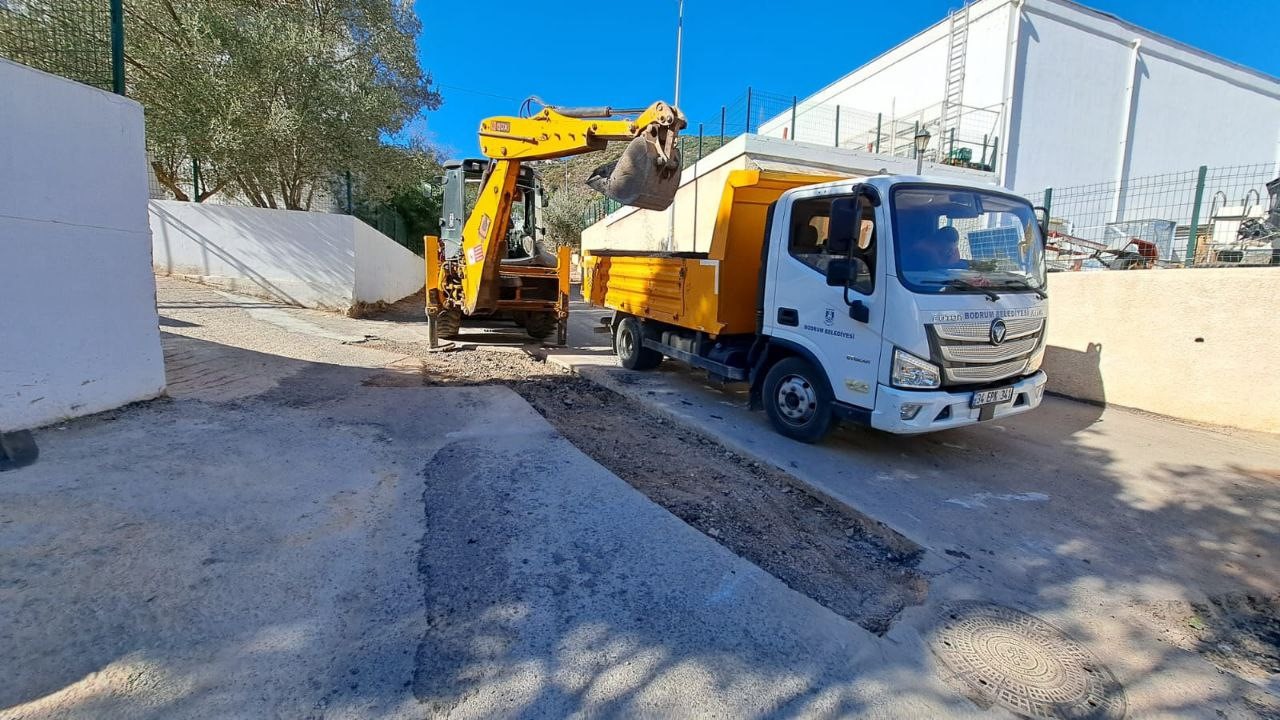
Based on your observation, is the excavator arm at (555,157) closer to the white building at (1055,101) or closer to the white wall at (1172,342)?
the white wall at (1172,342)

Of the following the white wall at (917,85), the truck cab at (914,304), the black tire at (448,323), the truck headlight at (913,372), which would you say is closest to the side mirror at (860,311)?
the truck cab at (914,304)

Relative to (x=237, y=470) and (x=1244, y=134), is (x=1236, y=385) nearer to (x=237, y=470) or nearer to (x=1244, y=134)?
(x=237, y=470)

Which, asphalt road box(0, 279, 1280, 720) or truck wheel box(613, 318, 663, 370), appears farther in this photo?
truck wheel box(613, 318, 663, 370)

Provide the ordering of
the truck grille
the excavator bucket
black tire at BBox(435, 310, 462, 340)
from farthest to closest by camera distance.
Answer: black tire at BBox(435, 310, 462, 340)
the excavator bucket
the truck grille

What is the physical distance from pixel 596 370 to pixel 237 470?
15.5 feet

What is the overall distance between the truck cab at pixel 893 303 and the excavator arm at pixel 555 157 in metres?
0.89

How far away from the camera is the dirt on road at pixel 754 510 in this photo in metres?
3.17

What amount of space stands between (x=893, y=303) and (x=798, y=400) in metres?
1.32

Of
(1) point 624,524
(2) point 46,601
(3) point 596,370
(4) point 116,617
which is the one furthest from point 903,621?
(3) point 596,370

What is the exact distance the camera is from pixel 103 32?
16.5 ft

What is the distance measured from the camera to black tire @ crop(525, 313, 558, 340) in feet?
33.4

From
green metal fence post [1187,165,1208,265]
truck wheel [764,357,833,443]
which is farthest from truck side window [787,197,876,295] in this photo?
green metal fence post [1187,165,1208,265]

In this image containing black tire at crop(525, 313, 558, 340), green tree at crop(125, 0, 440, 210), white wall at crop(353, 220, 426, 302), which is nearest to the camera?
black tire at crop(525, 313, 558, 340)

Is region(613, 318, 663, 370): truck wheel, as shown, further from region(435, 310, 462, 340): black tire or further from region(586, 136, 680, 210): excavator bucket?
region(435, 310, 462, 340): black tire
